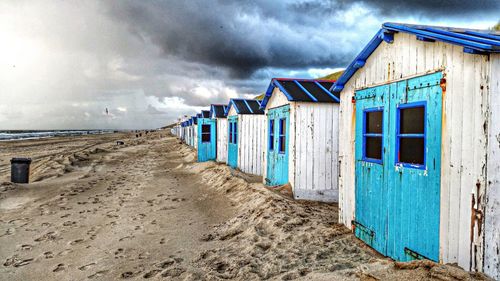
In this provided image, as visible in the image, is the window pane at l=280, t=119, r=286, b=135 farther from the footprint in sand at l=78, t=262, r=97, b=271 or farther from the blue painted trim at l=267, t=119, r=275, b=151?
the footprint in sand at l=78, t=262, r=97, b=271

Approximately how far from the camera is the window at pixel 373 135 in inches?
213

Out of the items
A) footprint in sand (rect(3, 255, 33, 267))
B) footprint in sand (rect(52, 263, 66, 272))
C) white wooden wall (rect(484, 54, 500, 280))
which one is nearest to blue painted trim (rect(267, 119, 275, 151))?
footprint in sand (rect(52, 263, 66, 272))

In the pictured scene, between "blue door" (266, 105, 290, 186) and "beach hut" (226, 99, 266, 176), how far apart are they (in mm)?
2676

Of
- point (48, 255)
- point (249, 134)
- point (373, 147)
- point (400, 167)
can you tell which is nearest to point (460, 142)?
point (400, 167)

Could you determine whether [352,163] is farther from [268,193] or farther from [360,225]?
[268,193]

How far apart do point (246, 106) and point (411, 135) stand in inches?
470

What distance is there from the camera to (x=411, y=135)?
4.59 meters

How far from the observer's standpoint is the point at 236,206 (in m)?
8.96

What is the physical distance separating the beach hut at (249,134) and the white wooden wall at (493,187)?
11.2 meters

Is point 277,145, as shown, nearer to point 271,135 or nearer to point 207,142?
point 271,135

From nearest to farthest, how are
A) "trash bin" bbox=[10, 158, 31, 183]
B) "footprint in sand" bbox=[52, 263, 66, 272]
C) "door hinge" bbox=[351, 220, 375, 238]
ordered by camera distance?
"footprint in sand" bbox=[52, 263, 66, 272] < "door hinge" bbox=[351, 220, 375, 238] < "trash bin" bbox=[10, 158, 31, 183]

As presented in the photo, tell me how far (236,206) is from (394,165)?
506 centimetres

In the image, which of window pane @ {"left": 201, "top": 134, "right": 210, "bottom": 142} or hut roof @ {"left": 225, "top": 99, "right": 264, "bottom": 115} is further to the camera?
window pane @ {"left": 201, "top": 134, "right": 210, "bottom": 142}

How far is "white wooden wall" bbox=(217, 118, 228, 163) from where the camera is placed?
62.6ft
